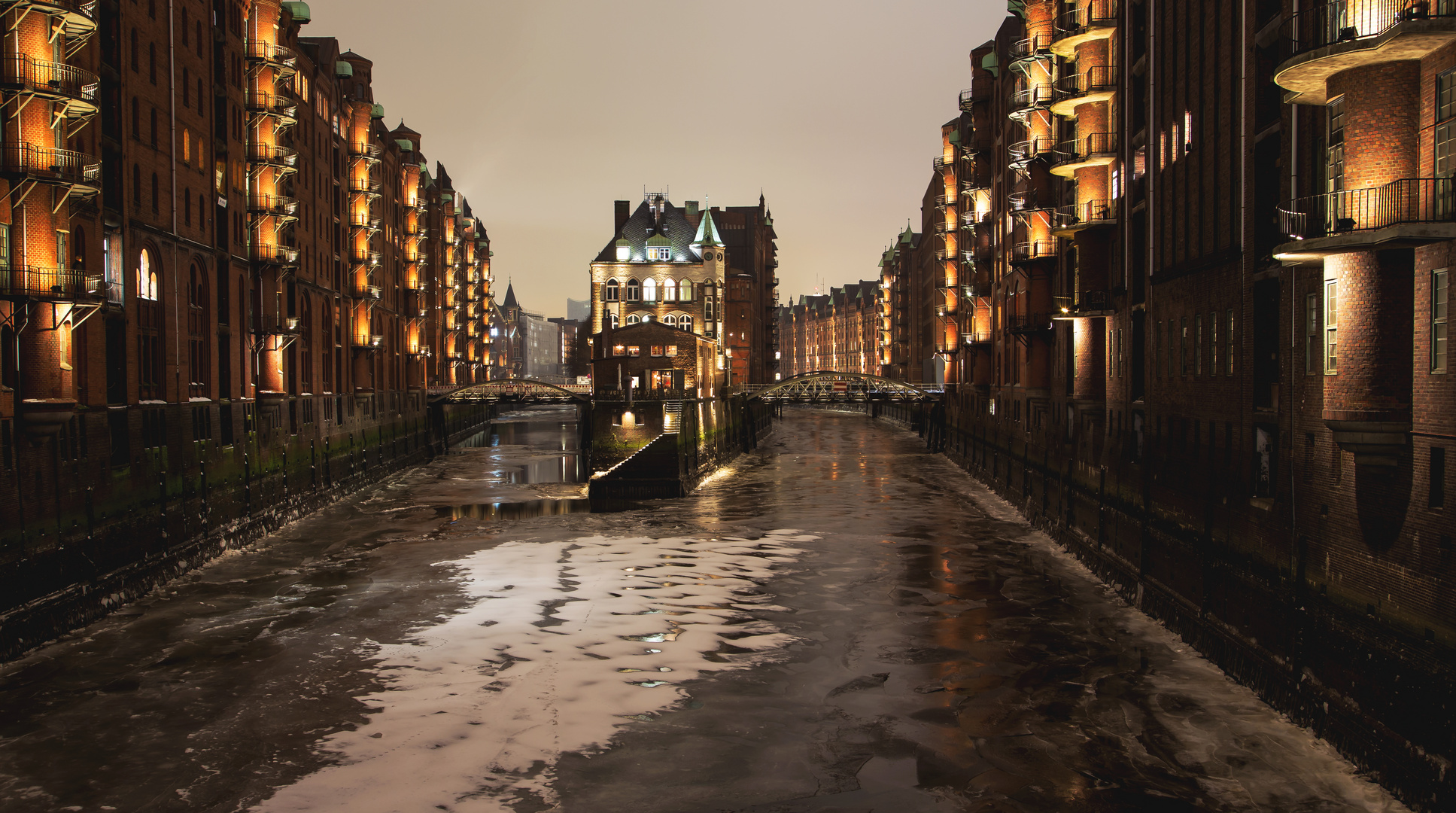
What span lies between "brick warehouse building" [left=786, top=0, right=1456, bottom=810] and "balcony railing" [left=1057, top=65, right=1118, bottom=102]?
0.12m

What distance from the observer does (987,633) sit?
21.7 metres

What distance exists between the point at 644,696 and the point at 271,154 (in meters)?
37.4

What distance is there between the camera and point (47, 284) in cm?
2647

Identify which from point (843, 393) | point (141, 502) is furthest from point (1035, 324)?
point (843, 393)

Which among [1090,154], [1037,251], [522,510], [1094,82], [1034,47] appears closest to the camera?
[1094,82]

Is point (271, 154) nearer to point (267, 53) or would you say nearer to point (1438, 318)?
point (267, 53)

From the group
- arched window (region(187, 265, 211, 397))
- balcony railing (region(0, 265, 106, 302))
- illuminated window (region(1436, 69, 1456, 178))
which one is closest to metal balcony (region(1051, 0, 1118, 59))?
illuminated window (region(1436, 69, 1456, 178))

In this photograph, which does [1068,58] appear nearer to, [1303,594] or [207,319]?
[1303,594]

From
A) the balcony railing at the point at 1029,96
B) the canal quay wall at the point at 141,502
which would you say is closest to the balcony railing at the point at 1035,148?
the balcony railing at the point at 1029,96

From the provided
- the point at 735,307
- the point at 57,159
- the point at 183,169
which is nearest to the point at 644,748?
the point at 57,159

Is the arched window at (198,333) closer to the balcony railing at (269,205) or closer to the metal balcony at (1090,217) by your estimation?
the balcony railing at (269,205)

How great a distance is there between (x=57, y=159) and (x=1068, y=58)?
32.3 m

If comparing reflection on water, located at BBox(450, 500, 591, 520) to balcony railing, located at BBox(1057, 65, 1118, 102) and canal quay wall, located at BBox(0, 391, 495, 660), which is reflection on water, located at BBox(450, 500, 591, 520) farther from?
balcony railing, located at BBox(1057, 65, 1118, 102)

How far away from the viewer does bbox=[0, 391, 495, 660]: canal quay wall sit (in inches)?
845
